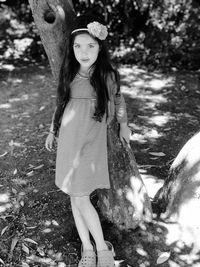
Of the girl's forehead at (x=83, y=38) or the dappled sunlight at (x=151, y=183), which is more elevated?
the girl's forehead at (x=83, y=38)

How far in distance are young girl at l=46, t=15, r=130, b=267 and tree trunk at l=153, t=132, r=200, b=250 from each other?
69 centimetres

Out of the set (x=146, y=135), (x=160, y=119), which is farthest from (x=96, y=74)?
(x=160, y=119)

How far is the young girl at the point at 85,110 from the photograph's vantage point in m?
2.90

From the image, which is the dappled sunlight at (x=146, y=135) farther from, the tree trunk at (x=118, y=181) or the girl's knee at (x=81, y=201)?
the girl's knee at (x=81, y=201)

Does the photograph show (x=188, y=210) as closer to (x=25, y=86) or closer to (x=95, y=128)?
(x=95, y=128)

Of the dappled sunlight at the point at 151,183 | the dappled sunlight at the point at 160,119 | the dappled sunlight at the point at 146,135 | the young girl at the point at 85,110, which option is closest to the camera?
the young girl at the point at 85,110

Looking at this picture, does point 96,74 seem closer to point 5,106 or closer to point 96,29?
point 96,29

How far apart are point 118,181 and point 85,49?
115cm

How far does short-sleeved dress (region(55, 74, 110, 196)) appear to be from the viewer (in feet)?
9.70

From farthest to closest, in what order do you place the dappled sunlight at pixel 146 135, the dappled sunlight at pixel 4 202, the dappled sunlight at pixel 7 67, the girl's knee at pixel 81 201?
the dappled sunlight at pixel 7 67, the dappled sunlight at pixel 146 135, the dappled sunlight at pixel 4 202, the girl's knee at pixel 81 201

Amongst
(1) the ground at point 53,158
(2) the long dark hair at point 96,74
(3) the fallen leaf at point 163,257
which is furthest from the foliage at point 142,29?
(3) the fallen leaf at point 163,257

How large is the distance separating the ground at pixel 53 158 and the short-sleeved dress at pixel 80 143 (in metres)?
0.69

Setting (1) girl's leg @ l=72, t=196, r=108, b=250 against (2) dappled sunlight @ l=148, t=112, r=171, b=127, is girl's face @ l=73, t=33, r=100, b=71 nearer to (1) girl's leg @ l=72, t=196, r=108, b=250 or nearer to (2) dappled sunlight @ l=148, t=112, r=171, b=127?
(1) girl's leg @ l=72, t=196, r=108, b=250

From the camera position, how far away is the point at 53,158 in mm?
4648
